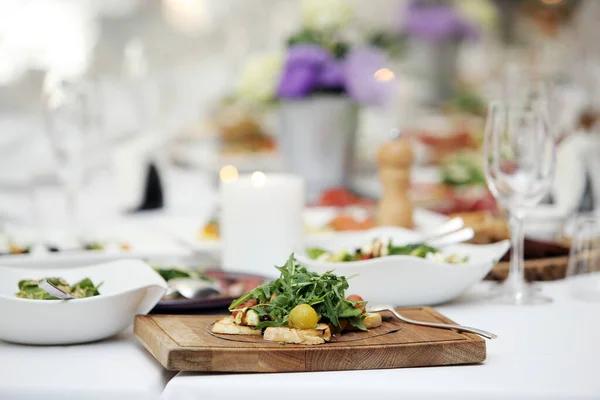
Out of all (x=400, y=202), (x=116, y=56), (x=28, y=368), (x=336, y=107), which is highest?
(x=116, y=56)

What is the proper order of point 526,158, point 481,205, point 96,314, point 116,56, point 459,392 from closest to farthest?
point 459,392, point 96,314, point 526,158, point 481,205, point 116,56

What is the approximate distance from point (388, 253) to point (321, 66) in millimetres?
1051

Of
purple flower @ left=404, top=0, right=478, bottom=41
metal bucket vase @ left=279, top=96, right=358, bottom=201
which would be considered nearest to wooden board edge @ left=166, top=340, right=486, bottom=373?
metal bucket vase @ left=279, top=96, right=358, bottom=201

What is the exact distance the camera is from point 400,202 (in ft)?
4.66

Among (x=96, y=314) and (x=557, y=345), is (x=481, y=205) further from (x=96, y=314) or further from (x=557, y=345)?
(x=96, y=314)

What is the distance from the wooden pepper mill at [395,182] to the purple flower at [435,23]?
4077 mm

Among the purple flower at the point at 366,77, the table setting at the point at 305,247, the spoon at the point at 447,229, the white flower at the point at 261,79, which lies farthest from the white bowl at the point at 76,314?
the white flower at the point at 261,79

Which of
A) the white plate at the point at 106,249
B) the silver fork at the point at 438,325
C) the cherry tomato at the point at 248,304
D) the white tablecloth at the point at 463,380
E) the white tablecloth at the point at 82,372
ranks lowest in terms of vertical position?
the white tablecloth at the point at 82,372

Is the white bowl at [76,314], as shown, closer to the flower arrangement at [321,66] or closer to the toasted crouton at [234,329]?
the toasted crouton at [234,329]

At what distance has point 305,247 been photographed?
118 centimetres

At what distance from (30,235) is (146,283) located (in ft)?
2.31

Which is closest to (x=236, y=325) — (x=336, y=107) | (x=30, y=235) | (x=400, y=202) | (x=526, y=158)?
(x=526, y=158)

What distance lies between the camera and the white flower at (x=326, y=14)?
207 centimetres

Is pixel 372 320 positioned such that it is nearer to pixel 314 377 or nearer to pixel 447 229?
pixel 314 377
